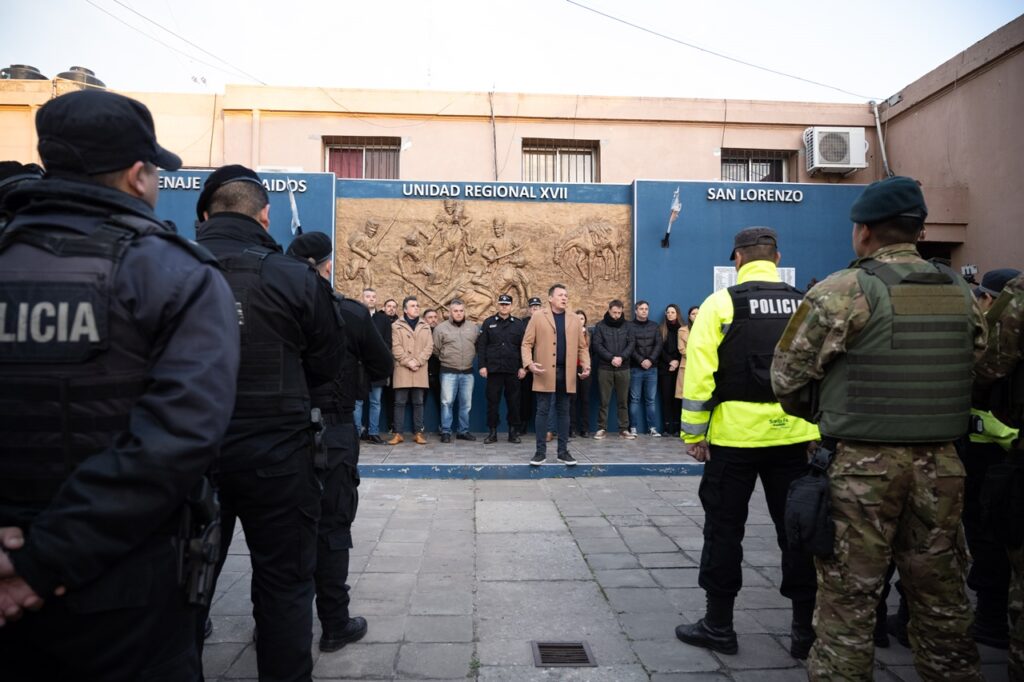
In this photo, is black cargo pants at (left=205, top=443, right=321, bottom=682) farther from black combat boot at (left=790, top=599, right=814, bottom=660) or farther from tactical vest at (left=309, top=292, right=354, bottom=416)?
black combat boot at (left=790, top=599, right=814, bottom=660)

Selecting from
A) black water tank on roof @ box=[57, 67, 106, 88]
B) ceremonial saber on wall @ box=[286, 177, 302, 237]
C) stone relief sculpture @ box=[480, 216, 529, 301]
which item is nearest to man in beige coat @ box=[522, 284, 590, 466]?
stone relief sculpture @ box=[480, 216, 529, 301]

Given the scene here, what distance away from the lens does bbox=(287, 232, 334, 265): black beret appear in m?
3.40

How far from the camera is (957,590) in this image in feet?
7.49

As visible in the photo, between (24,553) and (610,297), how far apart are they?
32.2 ft

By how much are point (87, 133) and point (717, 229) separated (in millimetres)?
10523

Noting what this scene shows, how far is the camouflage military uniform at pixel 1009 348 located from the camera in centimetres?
265

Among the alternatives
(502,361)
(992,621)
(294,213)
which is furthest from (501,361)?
(992,621)

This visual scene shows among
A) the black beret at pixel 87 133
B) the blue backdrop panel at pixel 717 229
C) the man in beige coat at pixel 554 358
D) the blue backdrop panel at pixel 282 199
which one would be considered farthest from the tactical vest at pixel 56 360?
the blue backdrop panel at pixel 717 229

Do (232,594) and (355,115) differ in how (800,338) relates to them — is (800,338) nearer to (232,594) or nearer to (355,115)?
(232,594)

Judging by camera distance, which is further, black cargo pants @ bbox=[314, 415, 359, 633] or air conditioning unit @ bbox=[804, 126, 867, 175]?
air conditioning unit @ bbox=[804, 126, 867, 175]

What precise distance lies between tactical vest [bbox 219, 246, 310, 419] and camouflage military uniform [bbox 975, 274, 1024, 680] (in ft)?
9.48

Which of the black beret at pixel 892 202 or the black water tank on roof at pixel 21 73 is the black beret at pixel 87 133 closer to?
the black beret at pixel 892 202

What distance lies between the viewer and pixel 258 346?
2479mm

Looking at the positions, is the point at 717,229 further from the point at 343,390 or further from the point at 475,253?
the point at 343,390
